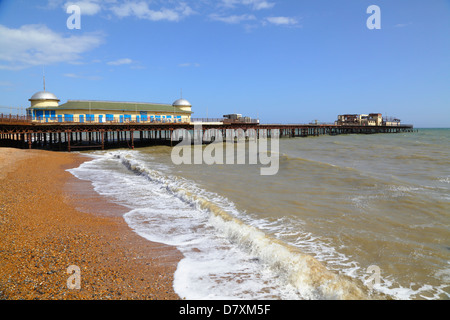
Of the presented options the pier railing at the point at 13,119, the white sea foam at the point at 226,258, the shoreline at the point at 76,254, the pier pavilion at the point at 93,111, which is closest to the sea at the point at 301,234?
the white sea foam at the point at 226,258

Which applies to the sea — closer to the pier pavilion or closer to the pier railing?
the pier railing

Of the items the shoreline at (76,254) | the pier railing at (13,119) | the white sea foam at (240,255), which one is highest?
the pier railing at (13,119)

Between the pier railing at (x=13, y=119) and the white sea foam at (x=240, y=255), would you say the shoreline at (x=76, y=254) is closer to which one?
the white sea foam at (x=240, y=255)

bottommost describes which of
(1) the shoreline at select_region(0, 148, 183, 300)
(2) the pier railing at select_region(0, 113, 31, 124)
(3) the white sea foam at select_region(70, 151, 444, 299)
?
(3) the white sea foam at select_region(70, 151, 444, 299)

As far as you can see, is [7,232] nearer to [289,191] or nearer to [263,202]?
[263,202]

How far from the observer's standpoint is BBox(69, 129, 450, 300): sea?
17.1ft

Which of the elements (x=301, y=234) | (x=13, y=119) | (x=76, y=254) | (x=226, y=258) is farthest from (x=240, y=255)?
(x=13, y=119)

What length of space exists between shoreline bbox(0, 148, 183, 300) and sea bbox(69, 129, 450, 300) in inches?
18.2

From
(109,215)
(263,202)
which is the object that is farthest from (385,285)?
(109,215)

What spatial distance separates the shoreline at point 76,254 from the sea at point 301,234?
463mm

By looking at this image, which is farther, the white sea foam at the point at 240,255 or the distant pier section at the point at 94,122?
the distant pier section at the point at 94,122

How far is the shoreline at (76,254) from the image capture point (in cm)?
466

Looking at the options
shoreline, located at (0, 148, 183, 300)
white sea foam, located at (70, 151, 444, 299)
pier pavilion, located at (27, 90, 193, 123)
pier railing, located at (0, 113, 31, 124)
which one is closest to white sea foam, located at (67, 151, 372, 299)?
white sea foam, located at (70, 151, 444, 299)

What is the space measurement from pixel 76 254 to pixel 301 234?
563cm
